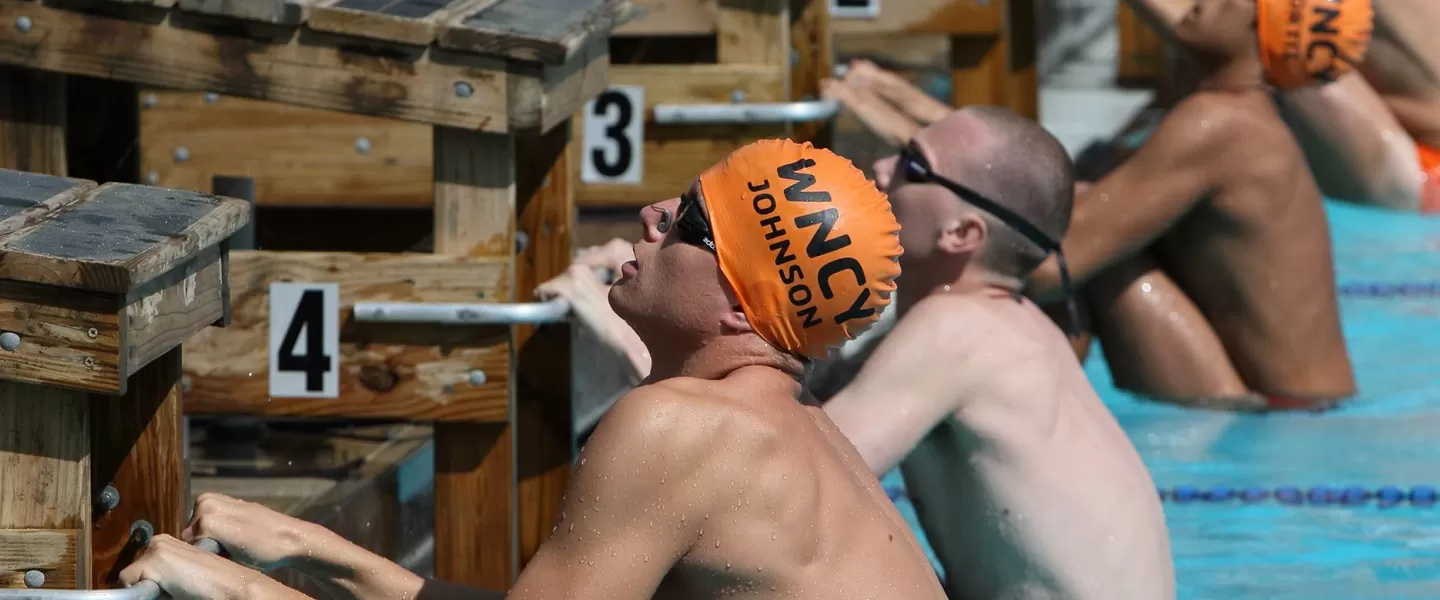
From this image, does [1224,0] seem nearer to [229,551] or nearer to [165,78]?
[165,78]

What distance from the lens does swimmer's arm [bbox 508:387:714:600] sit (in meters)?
2.50

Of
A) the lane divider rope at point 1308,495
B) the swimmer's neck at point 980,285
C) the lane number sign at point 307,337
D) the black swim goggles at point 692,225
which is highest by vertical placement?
the black swim goggles at point 692,225

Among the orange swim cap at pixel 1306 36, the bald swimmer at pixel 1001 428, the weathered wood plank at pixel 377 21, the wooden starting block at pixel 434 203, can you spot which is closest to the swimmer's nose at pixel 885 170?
the bald swimmer at pixel 1001 428

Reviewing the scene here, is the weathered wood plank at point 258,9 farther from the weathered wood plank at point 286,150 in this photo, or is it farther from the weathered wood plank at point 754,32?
the weathered wood plank at point 754,32

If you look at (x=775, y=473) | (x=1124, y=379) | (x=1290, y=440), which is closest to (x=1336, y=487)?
(x=1290, y=440)

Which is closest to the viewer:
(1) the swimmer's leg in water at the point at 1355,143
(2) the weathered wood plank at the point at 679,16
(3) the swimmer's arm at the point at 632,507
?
(3) the swimmer's arm at the point at 632,507

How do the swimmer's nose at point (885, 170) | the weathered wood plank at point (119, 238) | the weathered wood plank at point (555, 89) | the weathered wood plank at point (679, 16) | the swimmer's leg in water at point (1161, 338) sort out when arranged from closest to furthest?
the weathered wood plank at point (119, 238), the weathered wood plank at point (555, 89), the swimmer's nose at point (885, 170), the weathered wood plank at point (679, 16), the swimmer's leg in water at point (1161, 338)

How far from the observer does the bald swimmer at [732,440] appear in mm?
2508

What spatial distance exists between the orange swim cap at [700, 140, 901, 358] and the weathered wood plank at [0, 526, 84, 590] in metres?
0.96

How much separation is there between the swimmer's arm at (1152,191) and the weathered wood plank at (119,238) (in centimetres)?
394

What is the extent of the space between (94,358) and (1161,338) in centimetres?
477

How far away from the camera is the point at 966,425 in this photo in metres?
3.79

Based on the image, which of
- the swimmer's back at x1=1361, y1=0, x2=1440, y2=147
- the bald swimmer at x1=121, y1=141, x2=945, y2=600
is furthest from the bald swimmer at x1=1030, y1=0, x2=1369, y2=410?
the swimmer's back at x1=1361, y1=0, x2=1440, y2=147

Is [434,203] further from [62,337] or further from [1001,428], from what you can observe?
[62,337]
